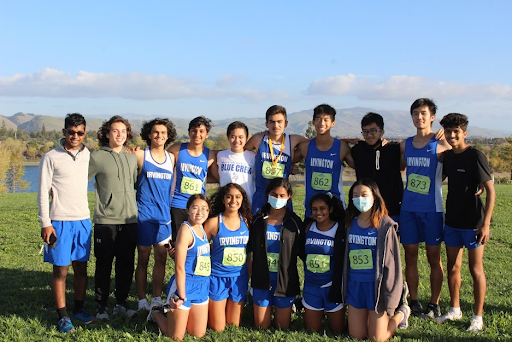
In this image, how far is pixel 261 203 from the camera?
5.92m

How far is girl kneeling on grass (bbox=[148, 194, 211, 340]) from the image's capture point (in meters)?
4.90

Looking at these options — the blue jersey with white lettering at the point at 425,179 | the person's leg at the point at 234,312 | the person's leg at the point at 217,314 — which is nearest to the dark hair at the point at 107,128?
the person's leg at the point at 217,314

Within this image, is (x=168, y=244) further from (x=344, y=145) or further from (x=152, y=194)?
(x=344, y=145)

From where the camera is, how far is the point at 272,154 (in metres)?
5.89

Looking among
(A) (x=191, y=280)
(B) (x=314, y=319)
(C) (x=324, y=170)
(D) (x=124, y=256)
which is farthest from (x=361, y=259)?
(D) (x=124, y=256)

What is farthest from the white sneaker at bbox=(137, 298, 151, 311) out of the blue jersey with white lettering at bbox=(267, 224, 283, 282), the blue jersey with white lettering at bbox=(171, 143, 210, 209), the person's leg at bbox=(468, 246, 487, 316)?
the person's leg at bbox=(468, 246, 487, 316)

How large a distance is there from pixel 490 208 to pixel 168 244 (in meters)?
3.72

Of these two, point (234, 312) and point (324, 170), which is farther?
point (324, 170)

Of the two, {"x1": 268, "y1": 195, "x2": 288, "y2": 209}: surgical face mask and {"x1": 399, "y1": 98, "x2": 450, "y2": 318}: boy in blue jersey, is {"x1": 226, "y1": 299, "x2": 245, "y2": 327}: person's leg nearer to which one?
{"x1": 268, "y1": 195, "x2": 288, "y2": 209}: surgical face mask

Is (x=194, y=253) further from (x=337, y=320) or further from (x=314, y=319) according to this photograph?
(x=337, y=320)

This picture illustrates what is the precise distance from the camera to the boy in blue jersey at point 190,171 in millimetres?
5820

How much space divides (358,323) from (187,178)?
263cm

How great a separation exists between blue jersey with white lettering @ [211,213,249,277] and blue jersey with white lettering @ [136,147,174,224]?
85 cm

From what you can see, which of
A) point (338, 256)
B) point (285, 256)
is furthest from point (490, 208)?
point (285, 256)
